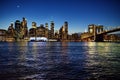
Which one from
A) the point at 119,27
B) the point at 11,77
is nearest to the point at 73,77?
the point at 11,77

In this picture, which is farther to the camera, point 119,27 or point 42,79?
point 119,27

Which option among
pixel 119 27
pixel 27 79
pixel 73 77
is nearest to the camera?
pixel 27 79

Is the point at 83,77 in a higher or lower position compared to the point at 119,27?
lower

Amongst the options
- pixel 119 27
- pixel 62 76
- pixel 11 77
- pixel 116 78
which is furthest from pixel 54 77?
pixel 119 27

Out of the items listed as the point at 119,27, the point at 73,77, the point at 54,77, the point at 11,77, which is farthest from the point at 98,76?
the point at 119,27

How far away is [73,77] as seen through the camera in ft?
58.3

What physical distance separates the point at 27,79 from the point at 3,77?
2043mm

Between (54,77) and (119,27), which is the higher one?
(119,27)

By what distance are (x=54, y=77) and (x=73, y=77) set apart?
146 centimetres

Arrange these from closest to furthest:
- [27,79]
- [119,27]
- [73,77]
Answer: [27,79]
[73,77]
[119,27]

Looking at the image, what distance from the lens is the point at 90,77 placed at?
17.9 metres

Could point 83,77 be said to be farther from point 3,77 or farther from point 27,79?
point 3,77

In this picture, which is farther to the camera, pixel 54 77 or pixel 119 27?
pixel 119 27

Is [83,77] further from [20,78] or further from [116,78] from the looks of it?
[20,78]
